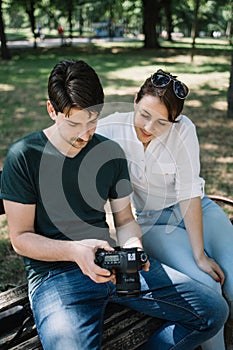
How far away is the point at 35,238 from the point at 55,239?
0.46 ft

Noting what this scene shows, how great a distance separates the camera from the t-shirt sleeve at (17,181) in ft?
6.71

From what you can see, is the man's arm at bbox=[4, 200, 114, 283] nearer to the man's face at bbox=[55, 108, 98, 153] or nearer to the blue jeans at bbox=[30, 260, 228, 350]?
the blue jeans at bbox=[30, 260, 228, 350]

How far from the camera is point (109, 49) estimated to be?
18766mm

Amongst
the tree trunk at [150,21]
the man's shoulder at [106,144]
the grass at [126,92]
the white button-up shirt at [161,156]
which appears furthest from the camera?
the tree trunk at [150,21]

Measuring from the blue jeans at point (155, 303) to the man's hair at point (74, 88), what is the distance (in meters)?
0.77

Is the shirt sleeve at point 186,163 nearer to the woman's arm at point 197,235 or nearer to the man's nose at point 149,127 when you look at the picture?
the woman's arm at point 197,235

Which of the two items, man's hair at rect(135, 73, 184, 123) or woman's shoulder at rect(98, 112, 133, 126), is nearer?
man's hair at rect(135, 73, 184, 123)

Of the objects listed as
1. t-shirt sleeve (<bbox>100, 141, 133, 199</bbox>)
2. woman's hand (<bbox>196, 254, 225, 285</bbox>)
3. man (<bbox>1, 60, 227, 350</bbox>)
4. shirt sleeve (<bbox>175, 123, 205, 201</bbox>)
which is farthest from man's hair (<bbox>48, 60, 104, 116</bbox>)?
woman's hand (<bbox>196, 254, 225, 285</bbox>)

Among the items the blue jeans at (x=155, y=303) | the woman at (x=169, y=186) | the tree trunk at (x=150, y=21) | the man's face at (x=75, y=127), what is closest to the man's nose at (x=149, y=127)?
the woman at (x=169, y=186)

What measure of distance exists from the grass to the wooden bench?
23.2 inches

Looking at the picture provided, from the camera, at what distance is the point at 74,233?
87.7 inches

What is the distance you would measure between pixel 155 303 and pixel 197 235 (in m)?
0.50

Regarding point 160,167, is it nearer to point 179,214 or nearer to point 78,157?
point 179,214

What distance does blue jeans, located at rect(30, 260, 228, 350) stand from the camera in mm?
1957
